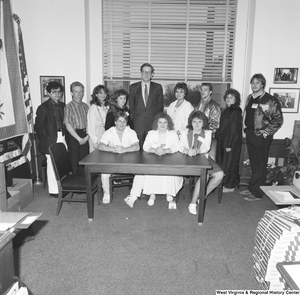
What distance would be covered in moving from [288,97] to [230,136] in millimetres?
1326

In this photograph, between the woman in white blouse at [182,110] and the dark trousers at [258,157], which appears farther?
the woman in white blouse at [182,110]

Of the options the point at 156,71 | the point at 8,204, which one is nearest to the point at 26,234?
the point at 8,204

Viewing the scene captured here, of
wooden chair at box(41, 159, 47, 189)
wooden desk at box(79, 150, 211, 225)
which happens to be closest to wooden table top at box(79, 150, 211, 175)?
wooden desk at box(79, 150, 211, 225)

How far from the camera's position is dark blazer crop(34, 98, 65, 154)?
391 centimetres

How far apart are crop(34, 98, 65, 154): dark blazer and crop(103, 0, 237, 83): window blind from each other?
4.73ft

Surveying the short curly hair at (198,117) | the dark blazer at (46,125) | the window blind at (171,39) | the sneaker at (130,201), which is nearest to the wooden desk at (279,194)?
the short curly hair at (198,117)

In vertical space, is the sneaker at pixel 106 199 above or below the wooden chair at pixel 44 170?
below

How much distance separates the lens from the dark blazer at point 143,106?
4230 mm

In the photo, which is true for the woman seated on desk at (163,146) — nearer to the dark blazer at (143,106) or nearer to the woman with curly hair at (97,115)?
the dark blazer at (143,106)

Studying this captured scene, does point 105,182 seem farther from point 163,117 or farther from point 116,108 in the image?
point 163,117

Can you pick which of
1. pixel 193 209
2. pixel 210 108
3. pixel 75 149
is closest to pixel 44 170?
pixel 75 149

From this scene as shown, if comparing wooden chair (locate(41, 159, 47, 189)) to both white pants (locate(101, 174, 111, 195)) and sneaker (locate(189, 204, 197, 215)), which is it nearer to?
white pants (locate(101, 174, 111, 195))

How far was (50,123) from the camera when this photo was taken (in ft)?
12.9

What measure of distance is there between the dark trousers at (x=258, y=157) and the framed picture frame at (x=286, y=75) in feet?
3.80
